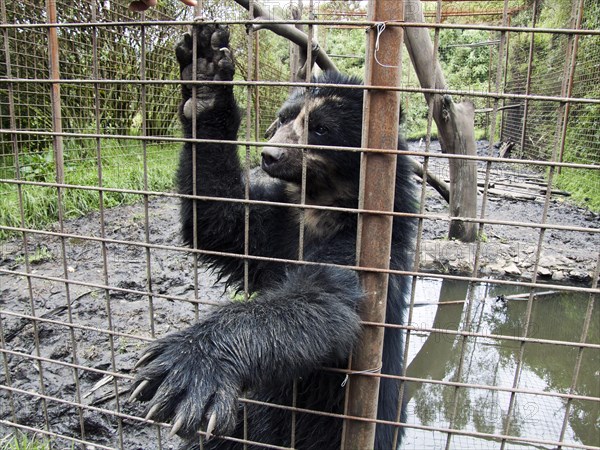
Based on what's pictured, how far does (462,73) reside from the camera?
15.4m

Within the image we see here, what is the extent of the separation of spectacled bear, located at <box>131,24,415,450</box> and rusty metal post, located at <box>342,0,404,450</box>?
71mm

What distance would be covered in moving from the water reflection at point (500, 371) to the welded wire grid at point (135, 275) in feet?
0.06

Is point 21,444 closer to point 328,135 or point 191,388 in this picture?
point 191,388

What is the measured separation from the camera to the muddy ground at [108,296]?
2789mm

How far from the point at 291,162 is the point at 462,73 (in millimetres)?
14673

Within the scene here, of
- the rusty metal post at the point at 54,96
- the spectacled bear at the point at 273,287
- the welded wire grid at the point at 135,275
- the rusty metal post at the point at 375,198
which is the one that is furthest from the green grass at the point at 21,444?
the rusty metal post at the point at 375,198

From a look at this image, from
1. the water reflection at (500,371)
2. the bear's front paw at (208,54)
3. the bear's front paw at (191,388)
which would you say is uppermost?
the bear's front paw at (208,54)

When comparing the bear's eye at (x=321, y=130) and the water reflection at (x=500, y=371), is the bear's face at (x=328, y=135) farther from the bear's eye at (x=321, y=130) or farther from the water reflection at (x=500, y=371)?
the water reflection at (x=500, y=371)

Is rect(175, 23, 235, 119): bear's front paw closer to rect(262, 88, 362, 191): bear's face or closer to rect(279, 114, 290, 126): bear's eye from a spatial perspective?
rect(262, 88, 362, 191): bear's face

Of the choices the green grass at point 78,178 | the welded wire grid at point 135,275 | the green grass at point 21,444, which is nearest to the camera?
the welded wire grid at point 135,275

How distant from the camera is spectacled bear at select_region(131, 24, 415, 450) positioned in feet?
5.26

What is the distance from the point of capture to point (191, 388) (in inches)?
60.6

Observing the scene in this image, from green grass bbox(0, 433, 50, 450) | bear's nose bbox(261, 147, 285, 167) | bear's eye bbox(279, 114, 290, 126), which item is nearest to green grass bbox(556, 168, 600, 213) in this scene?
bear's eye bbox(279, 114, 290, 126)

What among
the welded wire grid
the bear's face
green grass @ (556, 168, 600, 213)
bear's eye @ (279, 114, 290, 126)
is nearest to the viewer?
the welded wire grid
